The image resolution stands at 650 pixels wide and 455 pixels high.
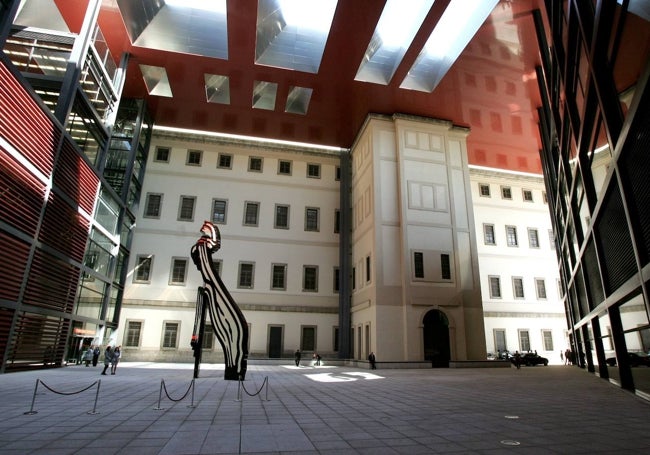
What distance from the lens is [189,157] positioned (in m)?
30.5

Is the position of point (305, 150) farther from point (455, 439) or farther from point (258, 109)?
point (455, 439)

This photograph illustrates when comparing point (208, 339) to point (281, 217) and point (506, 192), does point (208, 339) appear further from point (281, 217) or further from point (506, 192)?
point (506, 192)

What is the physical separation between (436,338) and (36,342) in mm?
19954

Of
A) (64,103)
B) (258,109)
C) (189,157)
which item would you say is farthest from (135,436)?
(189,157)

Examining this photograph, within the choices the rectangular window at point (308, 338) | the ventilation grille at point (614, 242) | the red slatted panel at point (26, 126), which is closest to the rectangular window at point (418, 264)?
the rectangular window at point (308, 338)

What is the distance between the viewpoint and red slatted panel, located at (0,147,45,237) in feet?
39.6

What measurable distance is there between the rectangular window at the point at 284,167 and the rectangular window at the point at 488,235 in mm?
17440

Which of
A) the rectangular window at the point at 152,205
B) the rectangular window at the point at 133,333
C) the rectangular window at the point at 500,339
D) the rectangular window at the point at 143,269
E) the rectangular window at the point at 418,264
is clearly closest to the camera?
the rectangular window at the point at 418,264

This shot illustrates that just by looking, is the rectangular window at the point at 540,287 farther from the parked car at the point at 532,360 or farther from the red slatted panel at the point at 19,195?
the red slatted panel at the point at 19,195

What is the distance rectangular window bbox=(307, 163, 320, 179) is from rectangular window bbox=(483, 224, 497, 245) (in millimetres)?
15098

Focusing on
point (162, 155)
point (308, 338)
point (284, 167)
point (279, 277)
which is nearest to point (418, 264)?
point (308, 338)

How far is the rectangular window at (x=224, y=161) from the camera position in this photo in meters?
30.8

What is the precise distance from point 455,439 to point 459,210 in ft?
72.5

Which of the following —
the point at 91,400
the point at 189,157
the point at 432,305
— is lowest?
the point at 91,400
